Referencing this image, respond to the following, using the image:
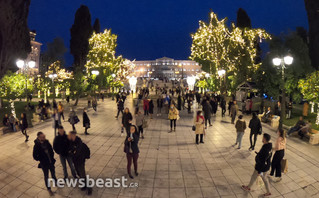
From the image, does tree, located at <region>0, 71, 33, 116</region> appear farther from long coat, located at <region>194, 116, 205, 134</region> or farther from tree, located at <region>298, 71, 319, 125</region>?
tree, located at <region>298, 71, 319, 125</region>

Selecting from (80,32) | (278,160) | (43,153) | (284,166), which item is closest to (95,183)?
(43,153)

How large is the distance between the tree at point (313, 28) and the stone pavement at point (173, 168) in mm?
11868

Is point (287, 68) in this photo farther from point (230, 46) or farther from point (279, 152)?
point (279, 152)

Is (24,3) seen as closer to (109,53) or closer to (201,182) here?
(201,182)

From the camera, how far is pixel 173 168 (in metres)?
7.25

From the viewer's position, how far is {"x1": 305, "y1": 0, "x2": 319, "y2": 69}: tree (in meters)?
16.3

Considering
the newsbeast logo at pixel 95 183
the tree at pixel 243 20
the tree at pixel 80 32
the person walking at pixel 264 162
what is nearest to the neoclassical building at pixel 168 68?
the tree at pixel 80 32

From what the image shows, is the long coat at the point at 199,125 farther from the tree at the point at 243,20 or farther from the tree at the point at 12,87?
the tree at the point at 243,20

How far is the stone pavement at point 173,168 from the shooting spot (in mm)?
5797

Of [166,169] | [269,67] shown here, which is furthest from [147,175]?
[269,67]

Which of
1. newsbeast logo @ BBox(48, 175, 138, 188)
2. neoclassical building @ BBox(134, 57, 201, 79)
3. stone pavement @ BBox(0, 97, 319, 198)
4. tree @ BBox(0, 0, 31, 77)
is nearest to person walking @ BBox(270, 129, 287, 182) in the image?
stone pavement @ BBox(0, 97, 319, 198)

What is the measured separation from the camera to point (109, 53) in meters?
36.8

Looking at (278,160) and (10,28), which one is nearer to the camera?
(278,160)

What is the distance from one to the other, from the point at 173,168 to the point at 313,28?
60.2ft
